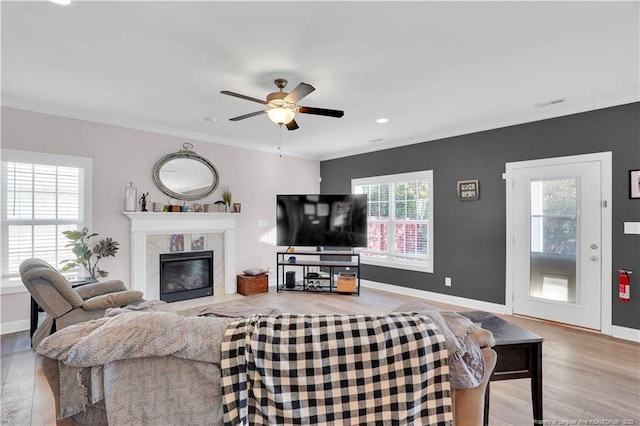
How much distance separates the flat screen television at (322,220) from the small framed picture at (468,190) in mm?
1507

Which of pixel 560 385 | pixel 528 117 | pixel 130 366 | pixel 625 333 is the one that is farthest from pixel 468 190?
pixel 130 366

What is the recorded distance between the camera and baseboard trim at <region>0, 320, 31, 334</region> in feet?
11.9

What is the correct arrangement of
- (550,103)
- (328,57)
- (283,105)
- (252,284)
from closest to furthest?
(328,57) < (283,105) < (550,103) < (252,284)

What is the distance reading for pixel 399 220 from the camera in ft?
18.4

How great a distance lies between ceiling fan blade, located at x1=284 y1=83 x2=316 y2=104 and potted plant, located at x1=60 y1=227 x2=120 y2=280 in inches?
113

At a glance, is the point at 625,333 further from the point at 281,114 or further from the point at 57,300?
the point at 57,300

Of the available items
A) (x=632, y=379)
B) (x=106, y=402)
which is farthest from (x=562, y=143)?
(x=106, y=402)

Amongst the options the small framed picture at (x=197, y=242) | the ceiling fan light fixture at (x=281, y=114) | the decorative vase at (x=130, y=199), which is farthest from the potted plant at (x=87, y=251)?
the ceiling fan light fixture at (x=281, y=114)

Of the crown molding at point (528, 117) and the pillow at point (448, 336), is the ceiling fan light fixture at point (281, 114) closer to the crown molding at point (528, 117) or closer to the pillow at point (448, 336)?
the pillow at point (448, 336)

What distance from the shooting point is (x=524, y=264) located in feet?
13.5

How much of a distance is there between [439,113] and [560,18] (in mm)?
1947

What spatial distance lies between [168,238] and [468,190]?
14.3 feet

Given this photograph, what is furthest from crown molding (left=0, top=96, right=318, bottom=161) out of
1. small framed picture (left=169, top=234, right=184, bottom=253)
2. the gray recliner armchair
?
the gray recliner armchair

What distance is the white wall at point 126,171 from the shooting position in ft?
12.2
